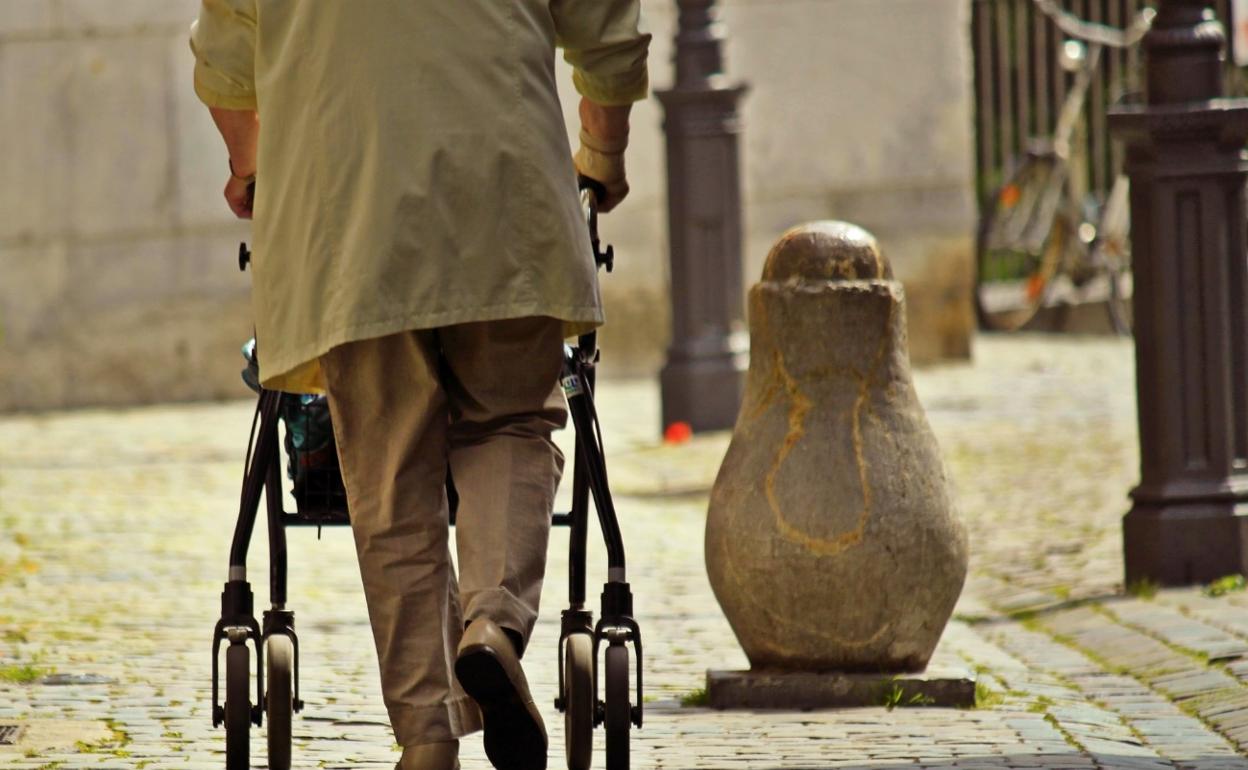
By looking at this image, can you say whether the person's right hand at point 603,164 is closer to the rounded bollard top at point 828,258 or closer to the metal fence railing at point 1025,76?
the rounded bollard top at point 828,258

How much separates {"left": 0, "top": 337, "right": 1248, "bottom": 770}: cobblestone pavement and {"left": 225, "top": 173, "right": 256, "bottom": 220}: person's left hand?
108 cm

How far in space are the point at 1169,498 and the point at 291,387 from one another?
3.25m

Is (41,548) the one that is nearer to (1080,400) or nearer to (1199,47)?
(1199,47)

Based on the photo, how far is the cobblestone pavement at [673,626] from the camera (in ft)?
15.0

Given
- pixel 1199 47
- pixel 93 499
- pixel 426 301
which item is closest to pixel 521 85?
pixel 426 301

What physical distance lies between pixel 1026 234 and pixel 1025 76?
124 cm

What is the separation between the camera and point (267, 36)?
12.4 feet

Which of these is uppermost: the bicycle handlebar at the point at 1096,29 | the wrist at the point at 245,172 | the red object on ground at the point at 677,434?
the bicycle handlebar at the point at 1096,29

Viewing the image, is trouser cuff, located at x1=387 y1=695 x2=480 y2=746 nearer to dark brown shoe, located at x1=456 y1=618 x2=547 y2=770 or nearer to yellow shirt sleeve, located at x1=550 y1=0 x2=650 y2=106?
dark brown shoe, located at x1=456 y1=618 x2=547 y2=770

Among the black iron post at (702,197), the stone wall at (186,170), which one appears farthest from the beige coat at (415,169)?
the stone wall at (186,170)

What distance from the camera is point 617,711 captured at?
3.88m

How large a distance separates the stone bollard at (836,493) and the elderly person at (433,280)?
1277 mm

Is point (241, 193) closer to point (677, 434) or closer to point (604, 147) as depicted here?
point (604, 147)

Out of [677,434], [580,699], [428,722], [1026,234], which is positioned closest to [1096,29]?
[1026,234]
